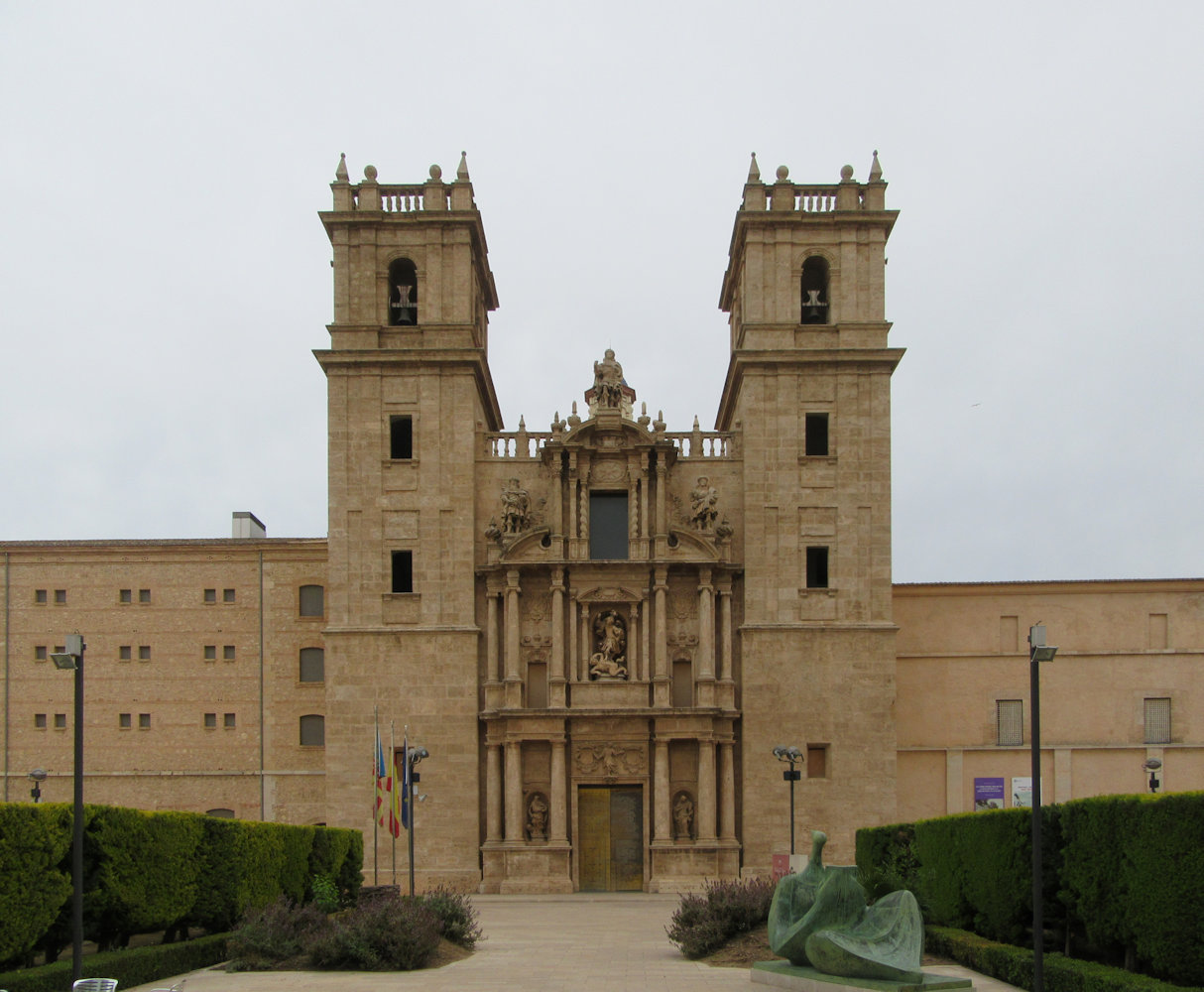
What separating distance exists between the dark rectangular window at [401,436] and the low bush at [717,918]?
2107 cm

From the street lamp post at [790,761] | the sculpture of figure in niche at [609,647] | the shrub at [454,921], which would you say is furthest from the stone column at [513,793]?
the shrub at [454,921]

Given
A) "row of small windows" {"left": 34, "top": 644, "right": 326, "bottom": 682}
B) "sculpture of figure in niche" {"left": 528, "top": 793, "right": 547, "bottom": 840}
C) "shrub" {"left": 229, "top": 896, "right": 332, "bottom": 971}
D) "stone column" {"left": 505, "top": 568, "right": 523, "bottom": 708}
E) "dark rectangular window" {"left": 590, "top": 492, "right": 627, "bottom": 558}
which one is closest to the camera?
"shrub" {"left": 229, "top": 896, "right": 332, "bottom": 971}

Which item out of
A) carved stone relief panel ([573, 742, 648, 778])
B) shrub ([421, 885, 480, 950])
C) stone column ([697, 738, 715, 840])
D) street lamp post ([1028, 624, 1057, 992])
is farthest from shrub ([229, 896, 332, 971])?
stone column ([697, 738, 715, 840])

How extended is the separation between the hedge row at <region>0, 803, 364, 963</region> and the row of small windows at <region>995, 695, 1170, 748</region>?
2247cm

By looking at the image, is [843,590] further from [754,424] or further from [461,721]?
[461,721]

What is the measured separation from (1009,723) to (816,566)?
801cm

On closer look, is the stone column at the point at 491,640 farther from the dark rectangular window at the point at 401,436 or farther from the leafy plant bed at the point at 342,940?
the leafy plant bed at the point at 342,940

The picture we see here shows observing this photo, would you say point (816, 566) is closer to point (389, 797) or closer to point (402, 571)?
point (402, 571)

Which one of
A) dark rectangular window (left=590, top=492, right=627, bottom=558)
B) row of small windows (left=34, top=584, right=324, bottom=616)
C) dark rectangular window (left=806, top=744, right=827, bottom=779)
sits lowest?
dark rectangular window (left=806, top=744, right=827, bottom=779)

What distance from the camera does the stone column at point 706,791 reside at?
129 feet

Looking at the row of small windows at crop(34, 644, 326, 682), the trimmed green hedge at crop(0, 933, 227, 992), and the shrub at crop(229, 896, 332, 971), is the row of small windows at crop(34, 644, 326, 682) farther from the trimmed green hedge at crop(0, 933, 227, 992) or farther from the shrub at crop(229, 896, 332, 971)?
the shrub at crop(229, 896, 332, 971)

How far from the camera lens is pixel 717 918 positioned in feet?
76.6

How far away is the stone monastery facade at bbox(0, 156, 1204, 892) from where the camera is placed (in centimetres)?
3975

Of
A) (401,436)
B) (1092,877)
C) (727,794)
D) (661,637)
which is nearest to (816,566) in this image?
(661,637)
